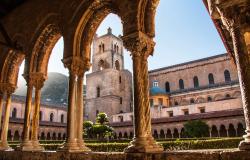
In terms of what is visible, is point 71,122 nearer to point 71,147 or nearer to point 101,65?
point 71,147

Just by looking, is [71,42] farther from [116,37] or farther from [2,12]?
[116,37]

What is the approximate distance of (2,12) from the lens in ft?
31.2

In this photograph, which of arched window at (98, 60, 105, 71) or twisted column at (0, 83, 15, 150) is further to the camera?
arched window at (98, 60, 105, 71)

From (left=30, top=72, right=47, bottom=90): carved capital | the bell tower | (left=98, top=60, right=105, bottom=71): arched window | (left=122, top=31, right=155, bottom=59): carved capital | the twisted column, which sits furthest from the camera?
(left=98, top=60, right=105, bottom=71): arched window

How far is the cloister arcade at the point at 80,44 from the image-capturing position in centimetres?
358

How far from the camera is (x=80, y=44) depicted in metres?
6.93

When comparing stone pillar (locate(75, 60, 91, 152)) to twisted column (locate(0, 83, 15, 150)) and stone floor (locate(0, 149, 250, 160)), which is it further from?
twisted column (locate(0, 83, 15, 150))

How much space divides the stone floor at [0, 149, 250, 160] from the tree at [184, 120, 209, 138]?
16.5 metres

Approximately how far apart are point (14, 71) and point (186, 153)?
798cm

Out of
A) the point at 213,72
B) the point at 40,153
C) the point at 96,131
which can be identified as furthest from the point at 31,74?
the point at 213,72

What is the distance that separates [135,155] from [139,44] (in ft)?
7.66

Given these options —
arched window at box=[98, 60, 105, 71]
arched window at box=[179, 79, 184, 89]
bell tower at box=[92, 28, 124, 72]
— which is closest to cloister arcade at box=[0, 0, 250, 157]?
arched window at box=[179, 79, 184, 89]

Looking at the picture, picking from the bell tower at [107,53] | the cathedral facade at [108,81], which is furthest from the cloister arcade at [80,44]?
the bell tower at [107,53]

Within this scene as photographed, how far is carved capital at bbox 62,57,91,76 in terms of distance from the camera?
21.7 feet
